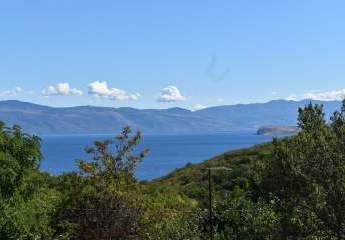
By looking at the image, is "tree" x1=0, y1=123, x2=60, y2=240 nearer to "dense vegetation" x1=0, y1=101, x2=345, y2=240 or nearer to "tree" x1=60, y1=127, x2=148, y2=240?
"dense vegetation" x1=0, y1=101, x2=345, y2=240

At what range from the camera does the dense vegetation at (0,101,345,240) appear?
22.4 meters

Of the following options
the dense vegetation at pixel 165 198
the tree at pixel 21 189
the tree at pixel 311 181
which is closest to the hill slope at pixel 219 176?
the dense vegetation at pixel 165 198

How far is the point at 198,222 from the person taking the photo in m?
35.9

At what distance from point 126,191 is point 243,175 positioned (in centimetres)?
2684

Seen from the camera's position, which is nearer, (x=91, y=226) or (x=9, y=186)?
(x=9, y=186)

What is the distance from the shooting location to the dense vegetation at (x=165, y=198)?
22.4m

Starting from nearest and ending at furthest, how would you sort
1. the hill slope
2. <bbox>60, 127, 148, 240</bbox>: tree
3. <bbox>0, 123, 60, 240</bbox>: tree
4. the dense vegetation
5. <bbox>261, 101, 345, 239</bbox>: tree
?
<bbox>261, 101, 345, 239</bbox>: tree → the dense vegetation → <bbox>0, 123, 60, 240</bbox>: tree → <bbox>60, 127, 148, 240</bbox>: tree → the hill slope

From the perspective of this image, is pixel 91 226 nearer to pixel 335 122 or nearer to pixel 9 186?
pixel 9 186

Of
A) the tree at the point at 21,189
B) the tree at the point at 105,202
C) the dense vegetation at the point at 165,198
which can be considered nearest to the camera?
the dense vegetation at the point at 165,198

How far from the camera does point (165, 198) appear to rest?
123ft

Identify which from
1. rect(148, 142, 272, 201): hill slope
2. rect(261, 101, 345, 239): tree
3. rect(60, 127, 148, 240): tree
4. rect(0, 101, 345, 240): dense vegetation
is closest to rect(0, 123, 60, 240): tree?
rect(0, 101, 345, 240): dense vegetation

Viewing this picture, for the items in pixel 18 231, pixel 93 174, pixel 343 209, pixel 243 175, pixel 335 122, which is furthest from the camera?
pixel 243 175

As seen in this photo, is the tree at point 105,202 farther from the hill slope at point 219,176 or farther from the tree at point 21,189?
the hill slope at point 219,176

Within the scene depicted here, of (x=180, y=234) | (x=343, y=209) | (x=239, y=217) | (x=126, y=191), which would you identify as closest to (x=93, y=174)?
(x=126, y=191)
